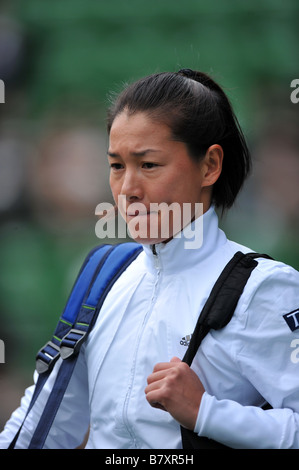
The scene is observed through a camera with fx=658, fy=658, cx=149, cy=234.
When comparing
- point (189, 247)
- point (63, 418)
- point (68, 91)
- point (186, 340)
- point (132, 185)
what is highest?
point (68, 91)

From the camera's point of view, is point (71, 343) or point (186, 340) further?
point (71, 343)

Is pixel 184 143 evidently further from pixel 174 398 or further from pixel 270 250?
pixel 270 250

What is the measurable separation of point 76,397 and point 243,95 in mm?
2245

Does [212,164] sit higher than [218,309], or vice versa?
[212,164]

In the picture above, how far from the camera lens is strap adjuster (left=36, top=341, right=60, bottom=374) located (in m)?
1.64

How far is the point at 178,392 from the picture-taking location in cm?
133

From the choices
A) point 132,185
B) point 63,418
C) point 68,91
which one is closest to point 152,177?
point 132,185

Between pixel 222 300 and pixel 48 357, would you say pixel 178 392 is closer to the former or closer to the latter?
pixel 222 300

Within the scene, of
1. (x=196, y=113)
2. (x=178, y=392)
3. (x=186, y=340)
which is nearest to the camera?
(x=178, y=392)

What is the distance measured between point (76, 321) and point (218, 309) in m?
0.42

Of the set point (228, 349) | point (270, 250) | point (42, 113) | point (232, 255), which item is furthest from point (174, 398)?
point (42, 113)
